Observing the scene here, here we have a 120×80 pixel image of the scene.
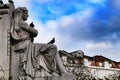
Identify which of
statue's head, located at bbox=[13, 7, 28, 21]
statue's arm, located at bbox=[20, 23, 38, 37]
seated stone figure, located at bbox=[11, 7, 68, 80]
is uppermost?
statue's head, located at bbox=[13, 7, 28, 21]

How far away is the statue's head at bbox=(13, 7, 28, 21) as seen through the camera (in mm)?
17062

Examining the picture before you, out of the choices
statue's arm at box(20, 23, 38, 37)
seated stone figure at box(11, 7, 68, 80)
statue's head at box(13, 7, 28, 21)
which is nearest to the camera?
seated stone figure at box(11, 7, 68, 80)

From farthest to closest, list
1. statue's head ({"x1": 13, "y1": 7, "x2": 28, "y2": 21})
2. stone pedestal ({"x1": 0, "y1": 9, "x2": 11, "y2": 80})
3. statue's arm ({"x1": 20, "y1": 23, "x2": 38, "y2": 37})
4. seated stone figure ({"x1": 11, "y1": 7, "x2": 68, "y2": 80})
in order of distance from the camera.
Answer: statue's head ({"x1": 13, "y1": 7, "x2": 28, "y2": 21}) < statue's arm ({"x1": 20, "y1": 23, "x2": 38, "y2": 37}) < stone pedestal ({"x1": 0, "y1": 9, "x2": 11, "y2": 80}) < seated stone figure ({"x1": 11, "y1": 7, "x2": 68, "y2": 80})

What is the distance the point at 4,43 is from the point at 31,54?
1.01 meters

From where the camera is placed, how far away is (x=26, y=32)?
16891mm

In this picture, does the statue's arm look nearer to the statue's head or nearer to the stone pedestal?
the statue's head

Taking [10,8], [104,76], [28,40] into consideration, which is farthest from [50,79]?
[104,76]

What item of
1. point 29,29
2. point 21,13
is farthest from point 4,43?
point 21,13

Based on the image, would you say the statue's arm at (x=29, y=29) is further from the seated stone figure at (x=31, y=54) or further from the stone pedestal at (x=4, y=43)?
the stone pedestal at (x=4, y=43)

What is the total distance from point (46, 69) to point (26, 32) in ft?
4.96

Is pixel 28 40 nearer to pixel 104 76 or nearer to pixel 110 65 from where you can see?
pixel 104 76

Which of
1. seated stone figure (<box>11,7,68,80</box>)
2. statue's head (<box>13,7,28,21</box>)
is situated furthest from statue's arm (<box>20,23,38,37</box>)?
statue's head (<box>13,7,28,21</box>)

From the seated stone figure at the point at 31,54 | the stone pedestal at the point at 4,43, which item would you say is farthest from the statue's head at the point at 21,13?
the stone pedestal at the point at 4,43

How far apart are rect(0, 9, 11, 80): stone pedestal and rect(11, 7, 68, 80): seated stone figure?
20 centimetres
